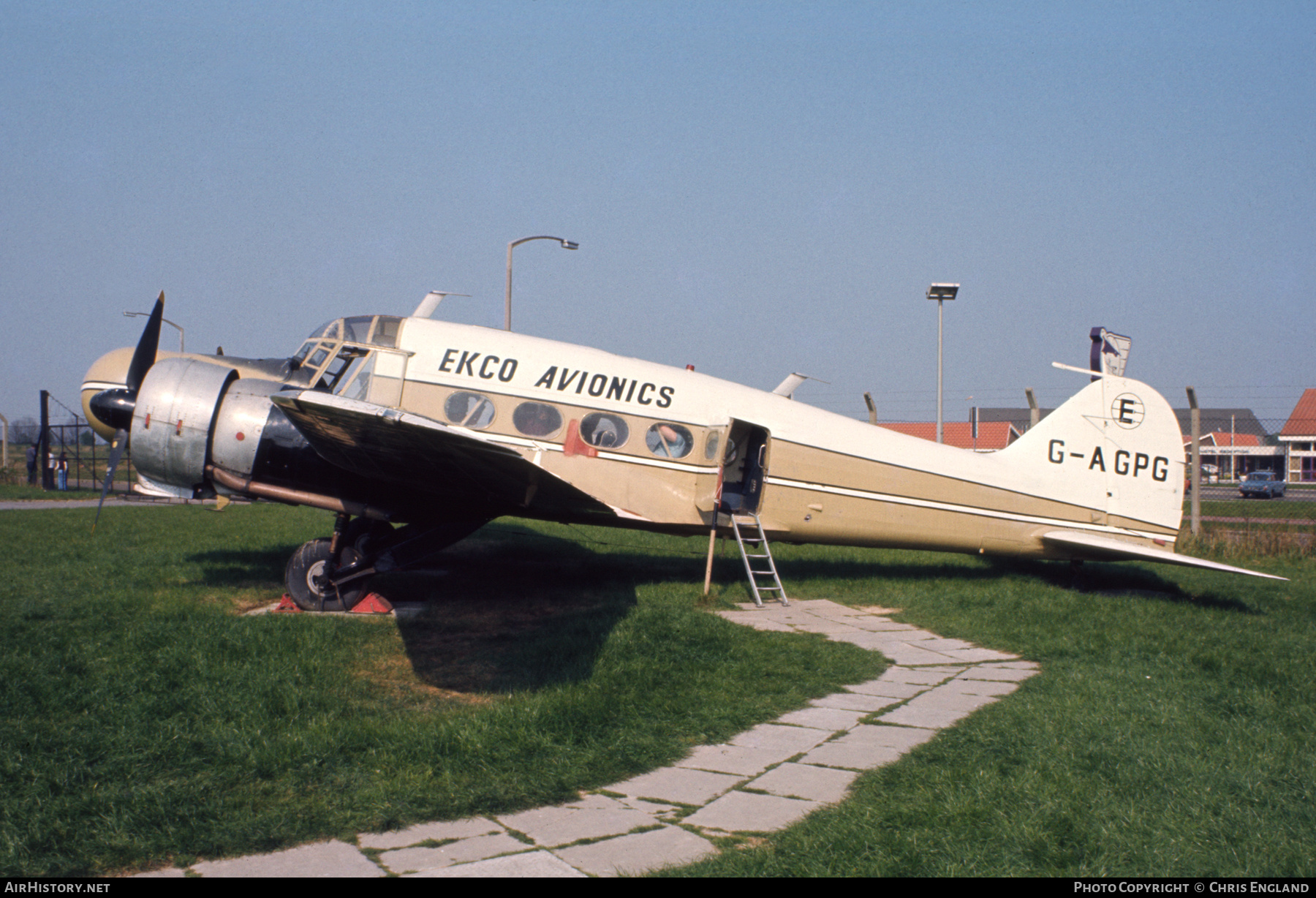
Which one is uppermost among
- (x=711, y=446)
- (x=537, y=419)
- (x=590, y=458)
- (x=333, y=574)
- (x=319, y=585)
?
(x=537, y=419)

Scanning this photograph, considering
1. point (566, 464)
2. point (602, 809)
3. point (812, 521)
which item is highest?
point (566, 464)

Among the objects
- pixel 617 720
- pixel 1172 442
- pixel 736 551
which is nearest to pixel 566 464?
pixel 617 720

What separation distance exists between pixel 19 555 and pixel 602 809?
11898 mm

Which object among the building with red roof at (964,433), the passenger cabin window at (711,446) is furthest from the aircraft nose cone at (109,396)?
the building with red roof at (964,433)

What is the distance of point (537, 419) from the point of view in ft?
31.8

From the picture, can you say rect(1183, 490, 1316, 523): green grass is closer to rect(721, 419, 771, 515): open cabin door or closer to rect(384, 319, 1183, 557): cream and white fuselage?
rect(384, 319, 1183, 557): cream and white fuselage

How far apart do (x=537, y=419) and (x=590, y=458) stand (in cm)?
75

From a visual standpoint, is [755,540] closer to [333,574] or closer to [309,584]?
[333,574]

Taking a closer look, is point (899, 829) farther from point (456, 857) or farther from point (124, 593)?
point (124, 593)

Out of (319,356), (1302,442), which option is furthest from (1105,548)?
(1302,442)

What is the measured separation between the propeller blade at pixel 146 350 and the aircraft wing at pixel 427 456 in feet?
10.7

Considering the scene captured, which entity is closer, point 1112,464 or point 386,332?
point 386,332

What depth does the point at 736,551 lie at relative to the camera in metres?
14.4

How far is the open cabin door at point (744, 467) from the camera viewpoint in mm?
10477
